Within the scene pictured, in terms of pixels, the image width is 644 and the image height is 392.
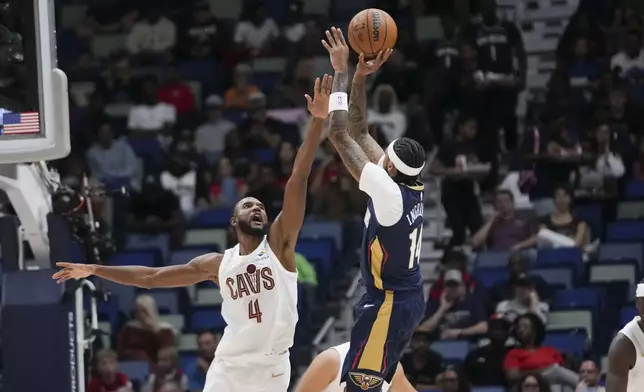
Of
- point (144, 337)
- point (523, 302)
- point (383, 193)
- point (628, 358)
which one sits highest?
point (383, 193)

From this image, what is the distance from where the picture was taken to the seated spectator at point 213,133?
15844 mm

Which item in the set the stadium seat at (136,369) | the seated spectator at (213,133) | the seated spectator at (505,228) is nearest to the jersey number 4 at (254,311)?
the stadium seat at (136,369)

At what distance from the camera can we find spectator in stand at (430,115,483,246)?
14359 mm

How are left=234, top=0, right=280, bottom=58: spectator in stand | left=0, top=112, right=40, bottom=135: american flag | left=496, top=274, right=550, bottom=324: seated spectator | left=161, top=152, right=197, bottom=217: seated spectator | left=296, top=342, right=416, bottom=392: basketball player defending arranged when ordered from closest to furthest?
1. left=296, top=342, right=416, bottom=392: basketball player defending
2. left=0, top=112, right=40, bottom=135: american flag
3. left=496, top=274, right=550, bottom=324: seated spectator
4. left=161, top=152, right=197, bottom=217: seated spectator
5. left=234, top=0, right=280, bottom=58: spectator in stand

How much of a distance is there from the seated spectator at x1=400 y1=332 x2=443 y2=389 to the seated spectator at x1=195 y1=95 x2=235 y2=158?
414cm

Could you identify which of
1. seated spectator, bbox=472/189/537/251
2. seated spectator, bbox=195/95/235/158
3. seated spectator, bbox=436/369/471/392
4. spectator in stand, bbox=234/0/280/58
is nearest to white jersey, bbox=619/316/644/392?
seated spectator, bbox=436/369/471/392

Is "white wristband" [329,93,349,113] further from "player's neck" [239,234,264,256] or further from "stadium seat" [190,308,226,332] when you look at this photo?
"stadium seat" [190,308,226,332]

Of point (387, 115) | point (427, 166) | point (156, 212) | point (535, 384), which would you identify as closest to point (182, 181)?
point (156, 212)

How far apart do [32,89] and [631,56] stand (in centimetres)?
786

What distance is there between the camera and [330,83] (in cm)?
825

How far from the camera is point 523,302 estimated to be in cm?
1286

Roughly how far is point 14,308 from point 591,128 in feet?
21.0

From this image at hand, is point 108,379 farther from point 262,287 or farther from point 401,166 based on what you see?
point 401,166

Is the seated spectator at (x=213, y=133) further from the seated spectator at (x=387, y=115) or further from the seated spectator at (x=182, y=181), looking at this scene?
the seated spectator at (x=387, y=115)
